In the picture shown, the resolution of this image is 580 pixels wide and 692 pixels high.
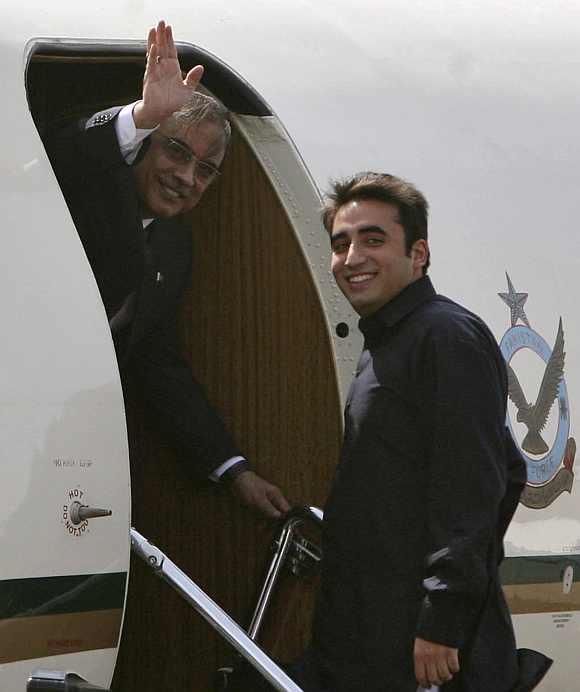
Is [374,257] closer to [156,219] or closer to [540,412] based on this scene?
[156,219]

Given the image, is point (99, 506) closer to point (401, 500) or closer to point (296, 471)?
point (401, 500)

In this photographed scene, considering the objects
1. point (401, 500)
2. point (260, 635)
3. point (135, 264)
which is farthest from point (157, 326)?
point (401, 500)

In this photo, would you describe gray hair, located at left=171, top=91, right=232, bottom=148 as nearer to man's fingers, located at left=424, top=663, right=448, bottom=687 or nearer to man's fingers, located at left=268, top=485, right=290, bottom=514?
man's fingers, located at left=268, top=485, right=290, bottom=514

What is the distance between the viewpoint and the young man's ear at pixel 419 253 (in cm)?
377

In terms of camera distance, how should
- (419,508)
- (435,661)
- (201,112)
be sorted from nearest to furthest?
(435,661), (419,508), (201,112)

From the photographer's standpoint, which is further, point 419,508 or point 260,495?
point 260,495

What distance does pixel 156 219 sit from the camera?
180 inches

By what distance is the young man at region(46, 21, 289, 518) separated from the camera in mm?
3883

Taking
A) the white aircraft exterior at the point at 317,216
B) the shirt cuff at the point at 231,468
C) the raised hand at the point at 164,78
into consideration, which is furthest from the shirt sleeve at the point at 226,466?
the raised hand at the point at 164,78

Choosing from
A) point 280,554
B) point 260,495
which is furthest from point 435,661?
point 260,495

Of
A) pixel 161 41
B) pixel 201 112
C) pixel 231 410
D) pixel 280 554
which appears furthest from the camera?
pixel 231 410

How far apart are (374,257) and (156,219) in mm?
1078

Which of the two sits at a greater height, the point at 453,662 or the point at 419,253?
the point at 419,253

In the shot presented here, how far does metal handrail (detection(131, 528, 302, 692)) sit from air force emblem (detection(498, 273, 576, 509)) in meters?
1.31
